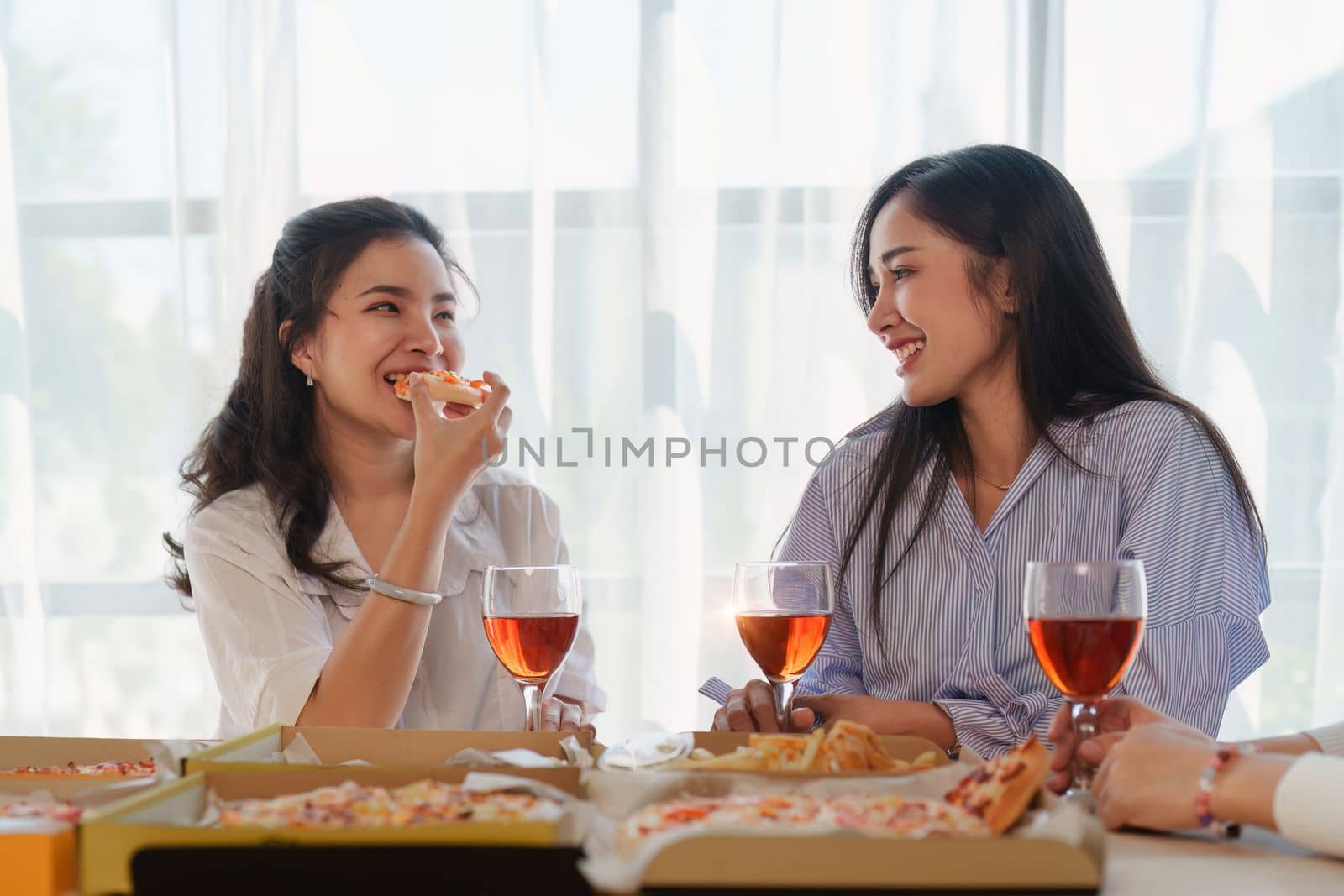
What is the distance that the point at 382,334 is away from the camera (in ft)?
6.64

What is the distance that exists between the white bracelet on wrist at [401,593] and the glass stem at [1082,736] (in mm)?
993

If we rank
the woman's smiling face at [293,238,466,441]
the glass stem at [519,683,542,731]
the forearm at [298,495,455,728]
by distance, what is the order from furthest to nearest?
the woman's smiling face at [293,238,466,441] < the forearm at [298,495,455,728] < the glass stem at [519,683,542,731]

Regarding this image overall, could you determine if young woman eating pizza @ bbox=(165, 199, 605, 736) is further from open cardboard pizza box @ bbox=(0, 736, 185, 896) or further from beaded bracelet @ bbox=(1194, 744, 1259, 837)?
beaded bracelet @ bbox=(1194, 744, 1259, 837)

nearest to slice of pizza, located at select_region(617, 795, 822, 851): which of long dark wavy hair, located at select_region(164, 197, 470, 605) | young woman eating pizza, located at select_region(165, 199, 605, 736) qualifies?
young woman eating pizza, located at select_region(165, 199, 605, 736)

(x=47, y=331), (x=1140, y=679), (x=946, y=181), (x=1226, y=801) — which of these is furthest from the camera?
(x=47, y=331)

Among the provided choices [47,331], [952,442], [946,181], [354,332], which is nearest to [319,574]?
[354,332]

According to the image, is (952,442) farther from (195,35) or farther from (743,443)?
(195,35)

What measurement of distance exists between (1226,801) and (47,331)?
127 inches

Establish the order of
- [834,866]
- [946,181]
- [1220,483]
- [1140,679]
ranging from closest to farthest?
[834,866] → [1140,679] → [1220,483] → [946,181]

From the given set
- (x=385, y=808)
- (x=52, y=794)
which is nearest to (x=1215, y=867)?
(x=385, y=808)

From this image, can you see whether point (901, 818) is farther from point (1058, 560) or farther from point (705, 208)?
point (705, 208)

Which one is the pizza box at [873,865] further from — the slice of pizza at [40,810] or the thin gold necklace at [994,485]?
the thin gold necklace at [994,485]

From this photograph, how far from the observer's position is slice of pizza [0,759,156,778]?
97 cm

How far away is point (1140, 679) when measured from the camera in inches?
59.9
